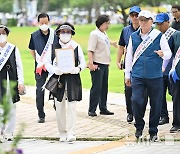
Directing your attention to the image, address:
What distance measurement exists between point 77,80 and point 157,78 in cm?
125

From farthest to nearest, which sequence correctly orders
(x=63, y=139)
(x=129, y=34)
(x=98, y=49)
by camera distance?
1. (x=98, y=49)
2. (x=129, y=34)
3. (x=63, y=139)

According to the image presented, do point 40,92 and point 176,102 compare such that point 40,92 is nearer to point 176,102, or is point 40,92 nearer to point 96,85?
point 96,85

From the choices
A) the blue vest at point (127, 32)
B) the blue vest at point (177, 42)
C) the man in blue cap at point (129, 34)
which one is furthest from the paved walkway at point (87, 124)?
the blue vest at point (127, 32)

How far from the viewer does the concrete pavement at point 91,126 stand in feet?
31.9

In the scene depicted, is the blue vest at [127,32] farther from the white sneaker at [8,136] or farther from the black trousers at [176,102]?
the white sneaker at [8,136]

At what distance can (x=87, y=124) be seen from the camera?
→ 10898 millimetres

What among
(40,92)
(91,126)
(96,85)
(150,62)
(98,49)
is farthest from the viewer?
(96,85)

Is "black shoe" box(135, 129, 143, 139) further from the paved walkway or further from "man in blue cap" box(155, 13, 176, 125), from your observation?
"man in blue cap" box(155, 13, 176, 125)

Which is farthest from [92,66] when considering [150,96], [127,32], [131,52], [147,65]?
[147,65]

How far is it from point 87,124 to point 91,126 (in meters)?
0.22

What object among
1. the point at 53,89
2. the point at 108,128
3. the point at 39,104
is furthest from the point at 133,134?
the point at 39,104

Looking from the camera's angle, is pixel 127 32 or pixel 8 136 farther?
pixel 127 32

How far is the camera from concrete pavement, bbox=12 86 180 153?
9.72 metres

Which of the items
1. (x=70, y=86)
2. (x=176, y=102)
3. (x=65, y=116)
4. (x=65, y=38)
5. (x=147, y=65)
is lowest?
(x=65, y=116)
